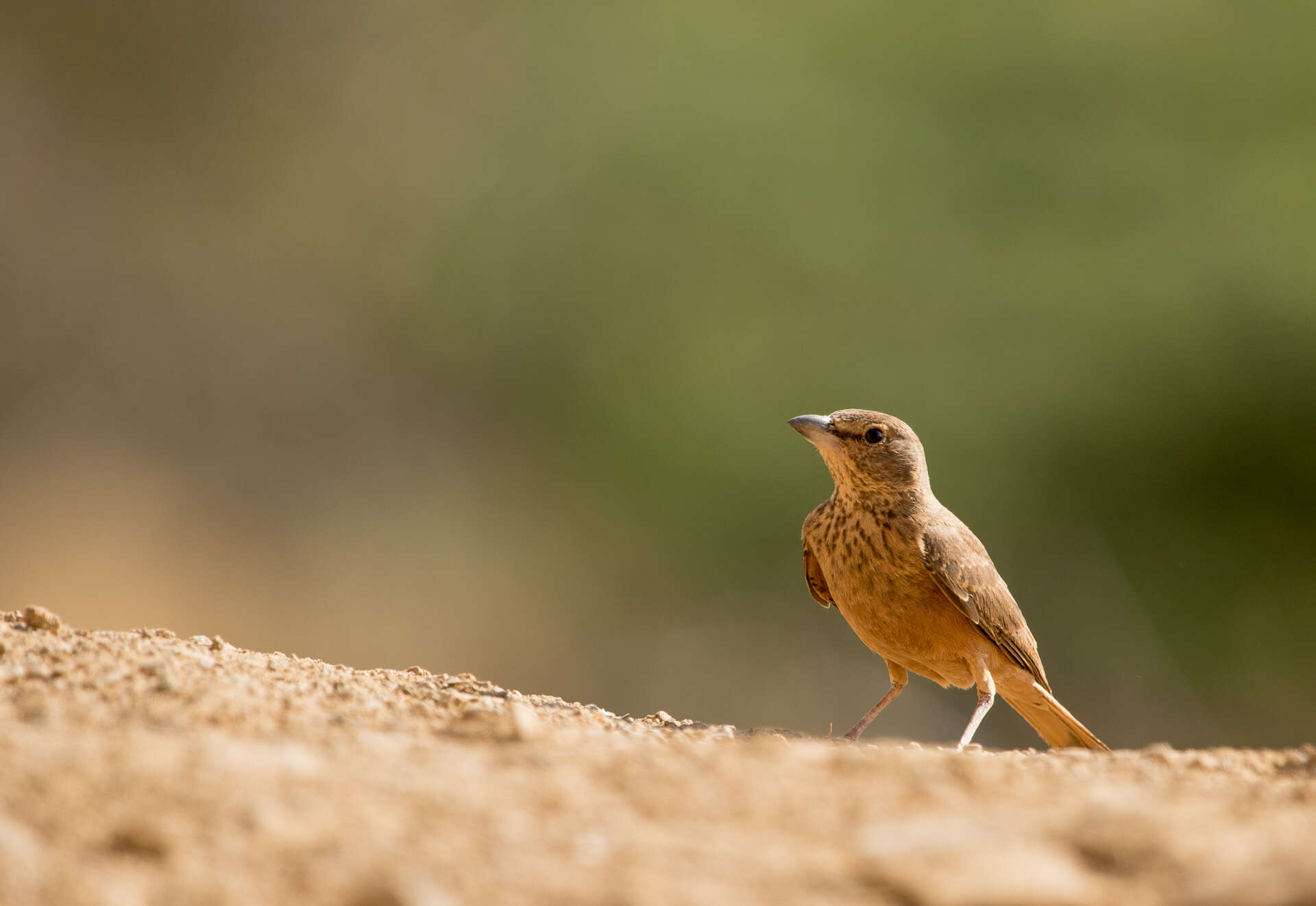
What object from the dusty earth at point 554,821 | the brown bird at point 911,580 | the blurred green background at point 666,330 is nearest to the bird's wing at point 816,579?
the brown bird at point 911,580

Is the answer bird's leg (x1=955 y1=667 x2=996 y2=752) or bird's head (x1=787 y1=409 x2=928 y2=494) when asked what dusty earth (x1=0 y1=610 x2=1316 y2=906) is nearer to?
bird's leg (x1=955 y1=667 x2=996 y2=752)

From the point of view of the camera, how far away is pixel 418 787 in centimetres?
291

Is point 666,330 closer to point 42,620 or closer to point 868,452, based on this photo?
point 868,452

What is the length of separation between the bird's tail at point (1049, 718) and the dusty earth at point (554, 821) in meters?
3.25

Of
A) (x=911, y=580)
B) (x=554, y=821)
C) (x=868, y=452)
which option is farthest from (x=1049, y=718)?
(x=554, y=821)

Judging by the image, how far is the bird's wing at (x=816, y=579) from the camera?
7.44 meters

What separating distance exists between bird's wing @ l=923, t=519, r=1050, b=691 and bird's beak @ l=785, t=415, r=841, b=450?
703 millimetres

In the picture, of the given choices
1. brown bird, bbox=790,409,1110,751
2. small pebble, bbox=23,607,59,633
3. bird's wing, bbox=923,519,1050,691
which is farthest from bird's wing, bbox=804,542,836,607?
small pebble, bbox=23,607,59,633

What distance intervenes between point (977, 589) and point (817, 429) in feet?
3.98

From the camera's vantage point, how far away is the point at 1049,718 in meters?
7.26

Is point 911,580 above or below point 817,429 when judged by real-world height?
below

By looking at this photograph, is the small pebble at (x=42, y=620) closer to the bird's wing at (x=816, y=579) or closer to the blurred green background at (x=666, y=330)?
the bird's wing at (x=816, y=579)

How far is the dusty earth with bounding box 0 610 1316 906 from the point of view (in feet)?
8.20

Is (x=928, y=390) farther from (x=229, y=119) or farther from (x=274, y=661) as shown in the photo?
(x=274, y=661)
